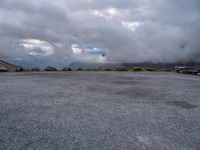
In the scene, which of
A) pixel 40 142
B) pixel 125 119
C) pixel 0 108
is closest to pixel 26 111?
pixel 0 108

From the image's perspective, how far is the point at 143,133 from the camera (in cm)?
462

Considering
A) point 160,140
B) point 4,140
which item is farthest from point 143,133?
point 4,140

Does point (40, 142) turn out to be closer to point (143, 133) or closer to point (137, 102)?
point (143, 133)

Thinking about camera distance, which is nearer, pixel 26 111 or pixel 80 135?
pixel 80 135

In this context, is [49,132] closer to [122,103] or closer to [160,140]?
[160,140]

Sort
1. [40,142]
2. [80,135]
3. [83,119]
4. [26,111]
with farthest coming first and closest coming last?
[26,111] < [83,119] < [80,135] < [40,142]

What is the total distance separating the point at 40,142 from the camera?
4.06m

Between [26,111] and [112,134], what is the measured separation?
3.29 meters

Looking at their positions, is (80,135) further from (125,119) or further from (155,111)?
(155,111)

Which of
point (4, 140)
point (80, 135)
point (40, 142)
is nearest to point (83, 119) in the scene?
point (80, 135)

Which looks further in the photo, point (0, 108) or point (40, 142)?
point (0, 108)

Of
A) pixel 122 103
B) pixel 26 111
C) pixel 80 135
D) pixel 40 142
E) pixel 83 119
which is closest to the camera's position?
pixel 40 142

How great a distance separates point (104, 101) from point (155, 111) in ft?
7.31

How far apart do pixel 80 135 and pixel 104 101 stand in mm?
3700
